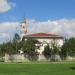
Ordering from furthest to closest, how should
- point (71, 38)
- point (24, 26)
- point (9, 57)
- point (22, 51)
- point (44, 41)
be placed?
point (24, 26), point (44, 41), point (71, 38), point (22, 51), point (9, 57)

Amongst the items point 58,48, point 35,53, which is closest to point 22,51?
point 35,53

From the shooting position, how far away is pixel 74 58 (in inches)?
4104

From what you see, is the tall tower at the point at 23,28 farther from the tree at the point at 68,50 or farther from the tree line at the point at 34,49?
the tree at the point at 68,50

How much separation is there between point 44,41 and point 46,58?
30087mm

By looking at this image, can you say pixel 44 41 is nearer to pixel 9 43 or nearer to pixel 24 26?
pixel 24 26

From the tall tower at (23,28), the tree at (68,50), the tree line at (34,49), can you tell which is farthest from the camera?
the tall tower at (23,28)
